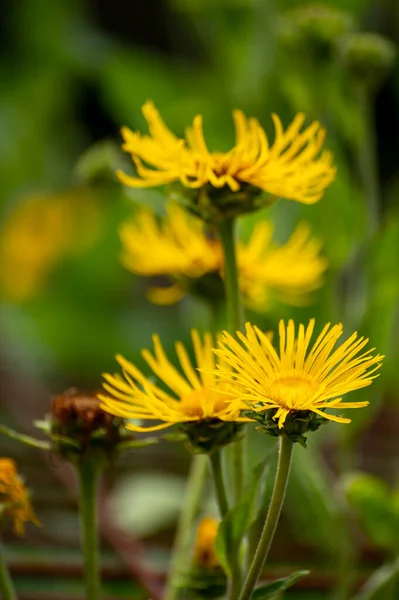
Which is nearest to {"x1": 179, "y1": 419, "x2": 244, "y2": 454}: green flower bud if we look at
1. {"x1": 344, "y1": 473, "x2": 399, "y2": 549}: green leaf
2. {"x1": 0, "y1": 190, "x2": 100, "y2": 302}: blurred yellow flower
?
{"x1": 344, "y1": 473, "x2": 399, "y2": 549}: green leaf

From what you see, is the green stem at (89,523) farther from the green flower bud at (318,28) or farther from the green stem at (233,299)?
the green flower bud at (318,28)

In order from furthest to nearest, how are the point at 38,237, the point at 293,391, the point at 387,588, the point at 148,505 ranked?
the point at 38,237, the point at 148,505, the point at 387,588, the point at 293,391

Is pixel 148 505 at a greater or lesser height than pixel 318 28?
lesser

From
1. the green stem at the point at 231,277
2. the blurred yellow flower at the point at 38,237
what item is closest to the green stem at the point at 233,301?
the green stem at the point at 231,277

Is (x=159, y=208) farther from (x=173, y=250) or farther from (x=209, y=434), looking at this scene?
(x=209, y=434)

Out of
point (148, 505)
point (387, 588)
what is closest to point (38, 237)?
point (148, 505)

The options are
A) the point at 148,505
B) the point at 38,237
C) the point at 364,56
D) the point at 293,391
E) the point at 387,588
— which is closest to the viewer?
the point at 293,391

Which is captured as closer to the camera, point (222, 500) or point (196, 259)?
point (222, 500)
